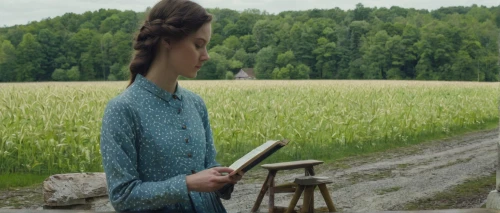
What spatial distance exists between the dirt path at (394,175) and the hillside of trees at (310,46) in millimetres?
36145

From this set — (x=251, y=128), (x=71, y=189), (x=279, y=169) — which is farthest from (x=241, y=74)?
(x=71, y=189)

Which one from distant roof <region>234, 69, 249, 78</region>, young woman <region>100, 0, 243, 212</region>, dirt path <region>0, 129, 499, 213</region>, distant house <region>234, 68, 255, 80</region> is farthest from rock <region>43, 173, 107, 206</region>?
distant roof <region>234, 69, 249, 78</region>

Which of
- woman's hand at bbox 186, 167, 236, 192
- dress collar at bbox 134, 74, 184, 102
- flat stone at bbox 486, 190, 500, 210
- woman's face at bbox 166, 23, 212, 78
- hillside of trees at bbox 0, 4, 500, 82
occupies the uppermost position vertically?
woman's face at bbox 166, 23, 212, 78

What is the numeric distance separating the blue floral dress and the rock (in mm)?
3412

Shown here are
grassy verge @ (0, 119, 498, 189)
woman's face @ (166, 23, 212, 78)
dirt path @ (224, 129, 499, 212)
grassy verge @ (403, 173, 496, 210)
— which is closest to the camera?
woman's face @ (166, 23, 212, 78)

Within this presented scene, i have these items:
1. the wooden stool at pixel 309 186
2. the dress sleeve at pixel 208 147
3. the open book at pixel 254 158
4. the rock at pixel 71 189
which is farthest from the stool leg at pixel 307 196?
the open book at pixel 254 158

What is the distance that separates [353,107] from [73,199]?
466 inches

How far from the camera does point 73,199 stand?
571cm

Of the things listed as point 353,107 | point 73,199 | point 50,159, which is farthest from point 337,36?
point 73,199

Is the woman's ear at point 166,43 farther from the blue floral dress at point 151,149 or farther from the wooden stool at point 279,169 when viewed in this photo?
the wooden stool at point 279,169

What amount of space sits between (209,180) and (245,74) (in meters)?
61.0

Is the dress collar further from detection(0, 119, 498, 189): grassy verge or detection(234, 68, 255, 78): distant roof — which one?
detection(234, 68, 255, 78): distant roof

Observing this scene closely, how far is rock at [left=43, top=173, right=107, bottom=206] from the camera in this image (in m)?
5.64

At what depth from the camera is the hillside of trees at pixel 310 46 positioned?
48125 mm
